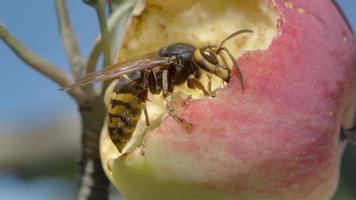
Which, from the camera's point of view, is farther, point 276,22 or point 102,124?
point 102,124

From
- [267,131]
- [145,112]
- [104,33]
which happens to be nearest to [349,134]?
[267,131]

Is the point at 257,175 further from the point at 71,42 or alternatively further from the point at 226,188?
the point at 71,42

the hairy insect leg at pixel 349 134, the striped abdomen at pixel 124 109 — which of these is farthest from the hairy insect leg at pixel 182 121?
the hairy insect leg at pixel 349 134

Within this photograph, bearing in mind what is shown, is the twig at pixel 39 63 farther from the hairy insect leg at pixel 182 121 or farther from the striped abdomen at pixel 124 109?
the hairy insect leg at pixel 182 121

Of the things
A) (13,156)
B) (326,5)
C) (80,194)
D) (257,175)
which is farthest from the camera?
(13,156)

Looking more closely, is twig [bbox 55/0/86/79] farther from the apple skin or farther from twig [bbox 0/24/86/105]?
the apple skin

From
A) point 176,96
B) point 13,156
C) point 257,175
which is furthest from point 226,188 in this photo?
point 13,156

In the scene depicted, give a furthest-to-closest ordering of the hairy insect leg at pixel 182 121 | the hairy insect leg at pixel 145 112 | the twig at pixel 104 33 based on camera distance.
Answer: the twig at pixel 104 33 < the hairy insect leg at pixel 145 112 < the hairy insect leg at pixel 182 121
